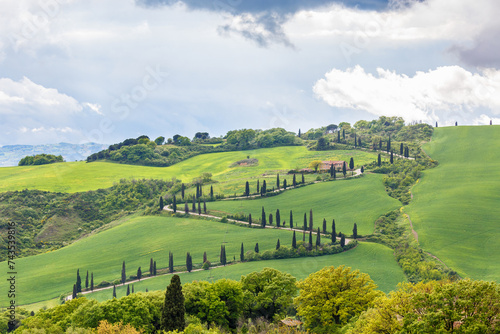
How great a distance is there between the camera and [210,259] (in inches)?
3952

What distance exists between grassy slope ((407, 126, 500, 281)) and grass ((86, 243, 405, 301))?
12.3 meters

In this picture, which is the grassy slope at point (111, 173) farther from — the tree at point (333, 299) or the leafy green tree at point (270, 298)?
the tree at point (333, 299)

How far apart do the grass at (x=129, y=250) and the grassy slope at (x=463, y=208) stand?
36776 millimetres

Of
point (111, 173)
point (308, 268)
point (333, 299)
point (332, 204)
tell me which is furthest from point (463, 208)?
point (111, 173)

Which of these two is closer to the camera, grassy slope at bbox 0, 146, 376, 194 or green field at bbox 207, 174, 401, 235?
green field at bbox 207, 174, 401, 235

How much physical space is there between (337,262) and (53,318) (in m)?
58.6

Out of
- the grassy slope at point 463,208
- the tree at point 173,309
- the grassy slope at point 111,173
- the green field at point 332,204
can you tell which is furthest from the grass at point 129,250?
the tree at point 173,309

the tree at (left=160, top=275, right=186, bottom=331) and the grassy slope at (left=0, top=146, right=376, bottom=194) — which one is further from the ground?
the grassy slope at (left=0, top=146, right=376, bottom=194)

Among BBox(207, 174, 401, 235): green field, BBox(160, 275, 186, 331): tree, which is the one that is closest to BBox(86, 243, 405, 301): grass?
BBox(207, 174, 401, 235): green field

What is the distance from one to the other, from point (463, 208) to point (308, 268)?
52.2 metres

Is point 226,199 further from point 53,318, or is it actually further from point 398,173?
point 53,318

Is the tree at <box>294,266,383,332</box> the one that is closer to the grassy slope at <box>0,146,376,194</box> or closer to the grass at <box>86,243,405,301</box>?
the grass at <box>86,243,405,301</box>

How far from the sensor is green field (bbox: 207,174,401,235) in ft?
395

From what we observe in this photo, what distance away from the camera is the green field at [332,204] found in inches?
4739
